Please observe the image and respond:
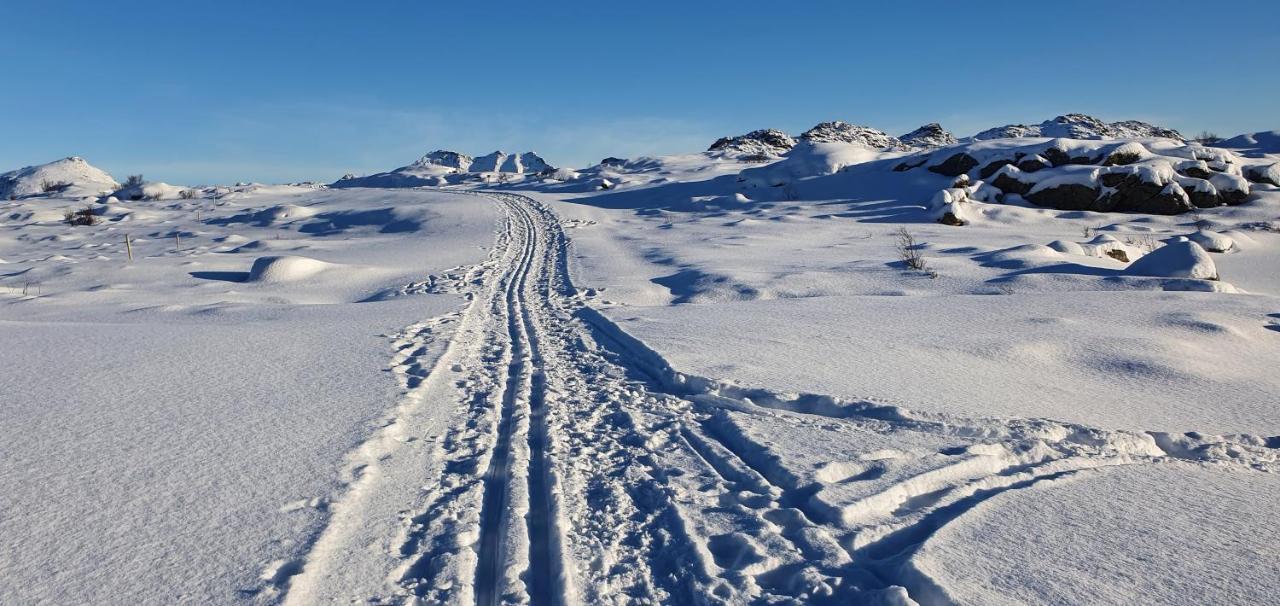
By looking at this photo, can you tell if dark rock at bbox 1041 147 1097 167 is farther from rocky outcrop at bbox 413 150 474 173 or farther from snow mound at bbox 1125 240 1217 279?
rocky outcrop at bbox 413 150 474 173

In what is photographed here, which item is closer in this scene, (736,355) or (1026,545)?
(1026,545)

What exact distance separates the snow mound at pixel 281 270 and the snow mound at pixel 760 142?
43758 millimetres

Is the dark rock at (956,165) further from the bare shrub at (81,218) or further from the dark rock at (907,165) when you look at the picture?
the bare shrub at (81,218)

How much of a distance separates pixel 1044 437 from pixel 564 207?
22.7 meters

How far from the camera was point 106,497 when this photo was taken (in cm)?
302

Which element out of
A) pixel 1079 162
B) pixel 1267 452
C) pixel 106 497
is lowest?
pixel 1267 452

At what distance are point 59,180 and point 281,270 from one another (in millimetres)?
39328

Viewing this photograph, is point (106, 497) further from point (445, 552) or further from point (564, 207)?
point (564, 207)

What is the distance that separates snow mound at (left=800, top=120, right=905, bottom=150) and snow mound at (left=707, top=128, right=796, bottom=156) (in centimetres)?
169

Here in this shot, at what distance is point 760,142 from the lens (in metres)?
58.0

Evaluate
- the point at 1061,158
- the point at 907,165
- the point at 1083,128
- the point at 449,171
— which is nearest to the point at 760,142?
the point at 1083,128

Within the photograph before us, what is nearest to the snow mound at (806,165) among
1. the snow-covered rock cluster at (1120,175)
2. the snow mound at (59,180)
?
the snow-covered rock cluster at (1120,175)

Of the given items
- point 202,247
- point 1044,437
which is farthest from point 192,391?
point 202,247

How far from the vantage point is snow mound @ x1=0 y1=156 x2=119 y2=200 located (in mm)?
37031
